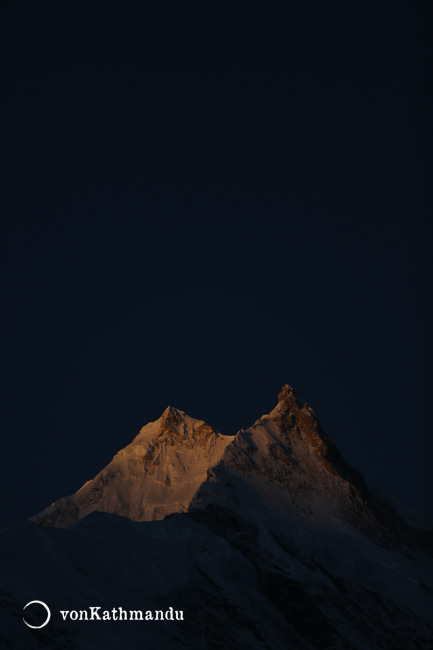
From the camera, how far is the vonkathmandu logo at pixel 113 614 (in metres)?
90.4

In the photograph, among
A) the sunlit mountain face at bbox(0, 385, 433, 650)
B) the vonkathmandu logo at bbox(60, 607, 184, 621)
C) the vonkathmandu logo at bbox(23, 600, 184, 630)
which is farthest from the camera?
the sunlit mountain face at bbox(0, 385, 433, 650)

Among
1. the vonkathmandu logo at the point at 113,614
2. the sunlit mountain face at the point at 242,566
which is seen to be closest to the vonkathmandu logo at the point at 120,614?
the vonkathmandu logo at the point at 113,614

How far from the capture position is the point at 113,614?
96.8m

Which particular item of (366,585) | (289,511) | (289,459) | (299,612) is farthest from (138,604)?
(289,459)

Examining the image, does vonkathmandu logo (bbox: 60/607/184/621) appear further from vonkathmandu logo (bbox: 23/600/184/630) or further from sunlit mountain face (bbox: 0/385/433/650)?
sunlit mountain face (bbox: 0/385/433/650)

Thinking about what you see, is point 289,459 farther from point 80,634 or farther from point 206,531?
point 80,634

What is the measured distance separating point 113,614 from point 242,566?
126 feet

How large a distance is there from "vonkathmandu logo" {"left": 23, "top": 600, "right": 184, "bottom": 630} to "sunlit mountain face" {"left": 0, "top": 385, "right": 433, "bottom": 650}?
0.34m

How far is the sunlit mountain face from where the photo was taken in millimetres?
96750

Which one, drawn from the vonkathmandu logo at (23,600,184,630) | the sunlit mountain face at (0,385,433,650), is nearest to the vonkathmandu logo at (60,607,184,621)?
the vonkathmandu logo at (23,600,184,630)

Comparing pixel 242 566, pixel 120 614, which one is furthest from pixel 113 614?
pixel 242 566

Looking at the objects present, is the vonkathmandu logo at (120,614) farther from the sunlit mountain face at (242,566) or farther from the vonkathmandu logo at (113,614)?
the sunlit mountain face at (242,566)

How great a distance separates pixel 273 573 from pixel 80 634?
4927cm

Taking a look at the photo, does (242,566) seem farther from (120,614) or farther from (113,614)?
(113,614)
